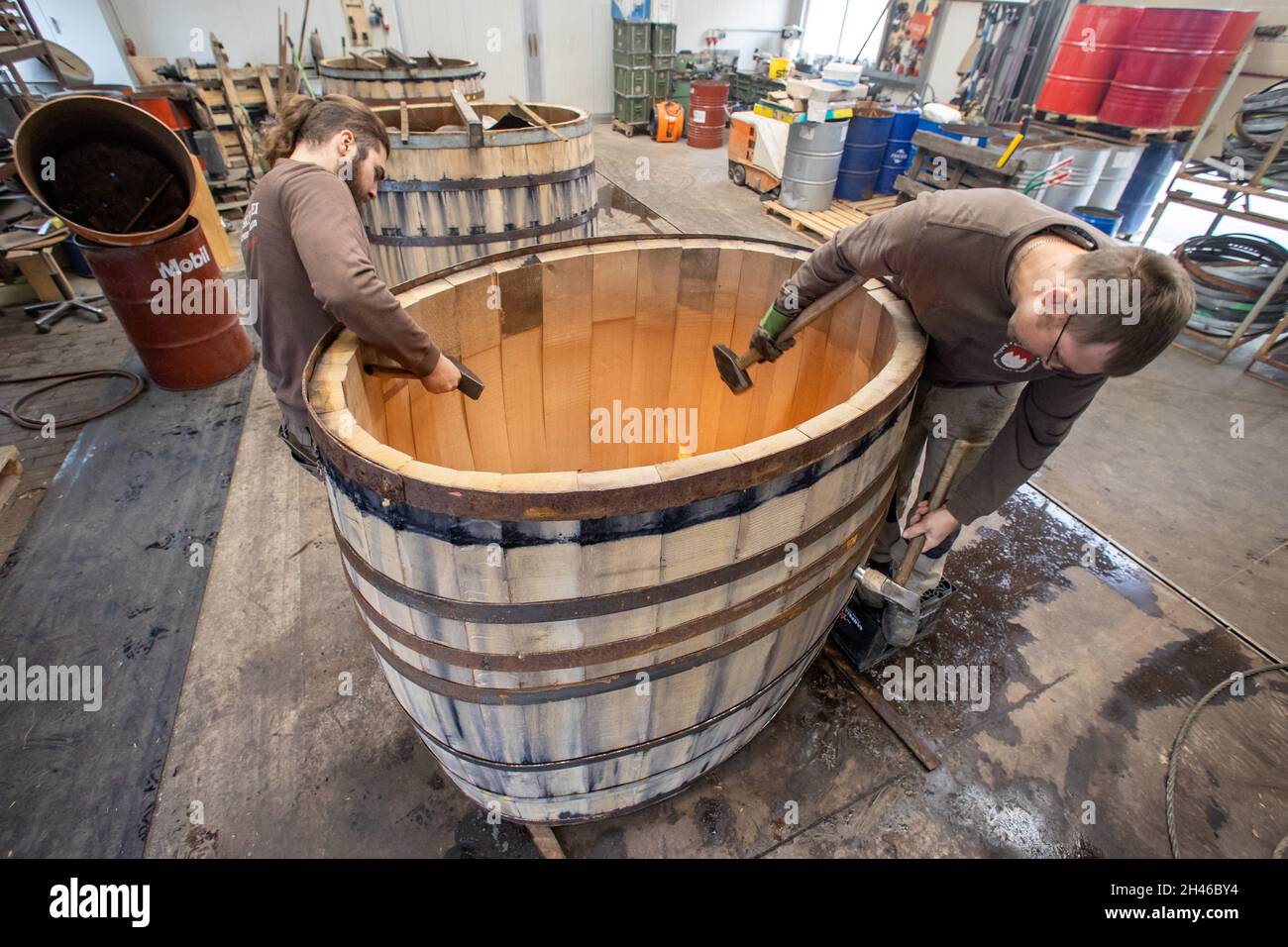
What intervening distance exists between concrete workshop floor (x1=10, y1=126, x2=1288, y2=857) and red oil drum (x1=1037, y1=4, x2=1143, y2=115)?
5.23 metres

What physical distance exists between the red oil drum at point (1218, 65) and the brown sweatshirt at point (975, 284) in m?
6.80

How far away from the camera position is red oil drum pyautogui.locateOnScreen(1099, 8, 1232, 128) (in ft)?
18.7

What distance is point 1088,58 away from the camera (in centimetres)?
635

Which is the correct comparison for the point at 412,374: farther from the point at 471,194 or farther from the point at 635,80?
the point at 635,80

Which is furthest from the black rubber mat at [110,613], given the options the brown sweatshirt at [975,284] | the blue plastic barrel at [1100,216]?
the blue plastic barrel at [1100,216]

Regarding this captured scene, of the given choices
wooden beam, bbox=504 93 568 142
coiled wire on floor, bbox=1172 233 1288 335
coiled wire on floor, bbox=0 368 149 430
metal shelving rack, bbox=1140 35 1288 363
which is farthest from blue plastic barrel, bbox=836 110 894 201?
coiled wire on floor, bbox=0 368 149 430

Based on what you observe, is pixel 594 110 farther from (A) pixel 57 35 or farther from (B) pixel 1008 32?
(A) pixel 57 35

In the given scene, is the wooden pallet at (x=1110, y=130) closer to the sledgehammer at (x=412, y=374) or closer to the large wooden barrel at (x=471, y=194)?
the large wooden barrel at (x=471, y=194)

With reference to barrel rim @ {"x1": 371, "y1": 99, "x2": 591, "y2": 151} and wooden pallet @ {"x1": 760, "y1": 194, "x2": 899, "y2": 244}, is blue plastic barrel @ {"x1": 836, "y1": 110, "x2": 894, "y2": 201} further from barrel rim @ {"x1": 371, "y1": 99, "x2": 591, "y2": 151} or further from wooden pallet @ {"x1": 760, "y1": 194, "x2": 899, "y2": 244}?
barrel rim @ {"x1": 371, "y1": 99, "x2": 591, "y2": 151}

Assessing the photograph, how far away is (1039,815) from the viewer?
220cm

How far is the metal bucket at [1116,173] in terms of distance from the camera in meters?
6.23

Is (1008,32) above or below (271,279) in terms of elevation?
Answer: above
